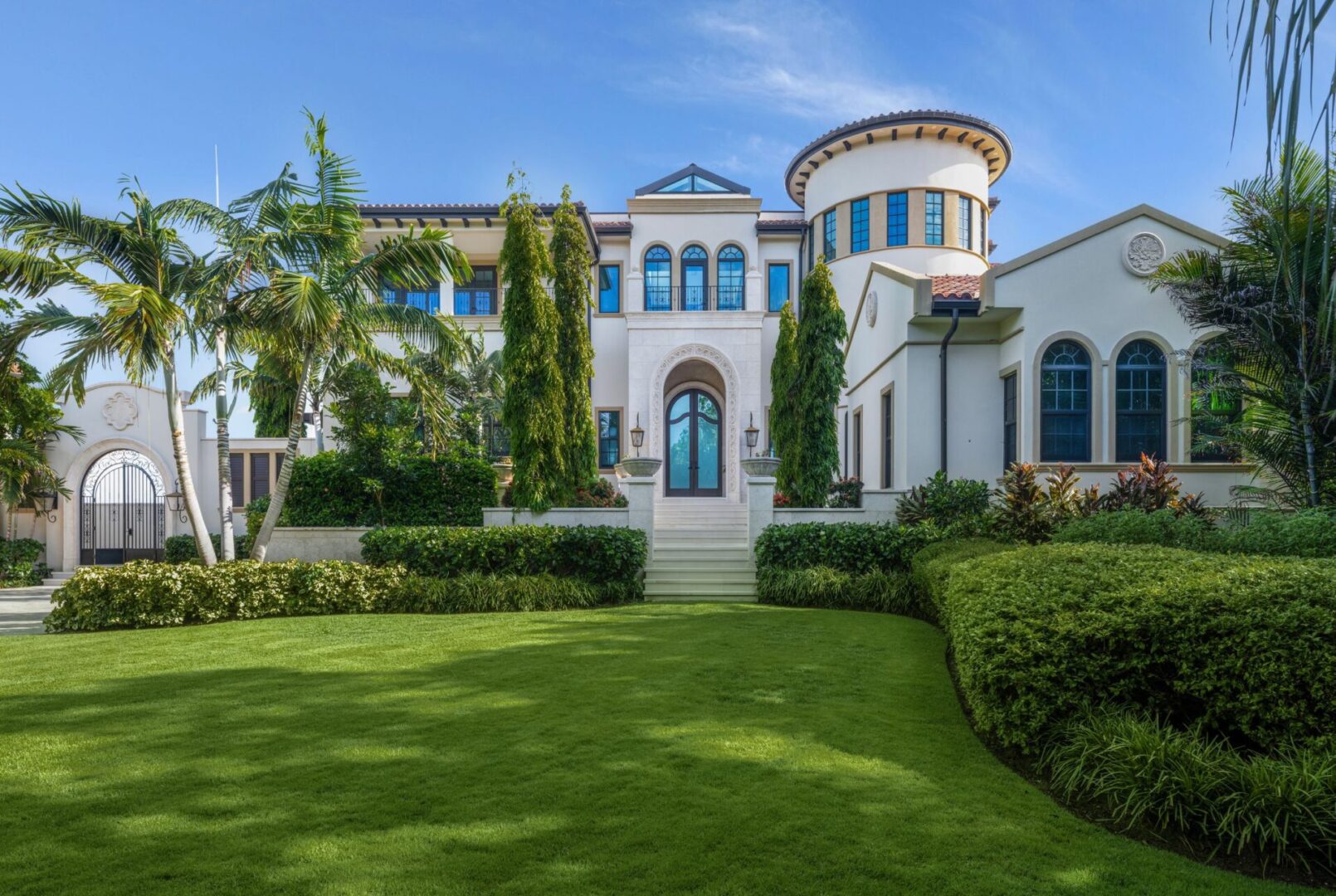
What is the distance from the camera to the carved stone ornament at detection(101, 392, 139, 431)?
21.0m

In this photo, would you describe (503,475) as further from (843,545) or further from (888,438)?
(888,438)

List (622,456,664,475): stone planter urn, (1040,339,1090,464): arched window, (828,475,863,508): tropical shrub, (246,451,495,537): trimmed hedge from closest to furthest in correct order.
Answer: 1. (1040,339,1090,464): arched window
2. (622,456,664,475): stone planter urn
3. (246,451,495,537): trimmed hedge
4. (828,475,863,508): tropical shrub

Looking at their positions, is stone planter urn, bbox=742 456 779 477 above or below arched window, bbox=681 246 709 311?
below

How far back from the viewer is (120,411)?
21109mm

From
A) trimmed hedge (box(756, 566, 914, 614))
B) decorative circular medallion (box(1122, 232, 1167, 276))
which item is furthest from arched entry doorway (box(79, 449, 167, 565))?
decorative circular medallion (box(1122, 232, 1167, 276))

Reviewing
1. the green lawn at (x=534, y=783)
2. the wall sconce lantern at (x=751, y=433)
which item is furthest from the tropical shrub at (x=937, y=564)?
the wall sconce lantern at (x=751, y=433)

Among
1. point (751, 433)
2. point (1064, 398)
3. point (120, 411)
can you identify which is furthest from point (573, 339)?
point (120, 411)

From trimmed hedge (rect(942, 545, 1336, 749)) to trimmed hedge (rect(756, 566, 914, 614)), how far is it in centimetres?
650

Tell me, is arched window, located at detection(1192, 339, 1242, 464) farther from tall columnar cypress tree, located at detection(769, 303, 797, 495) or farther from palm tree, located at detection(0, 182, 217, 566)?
palm tree, located at detection(0, 182, 217, 566)

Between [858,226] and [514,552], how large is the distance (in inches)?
638

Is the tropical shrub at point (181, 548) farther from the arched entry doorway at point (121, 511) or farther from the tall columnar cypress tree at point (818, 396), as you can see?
the tall columnar cypress tree at point (818, 396)

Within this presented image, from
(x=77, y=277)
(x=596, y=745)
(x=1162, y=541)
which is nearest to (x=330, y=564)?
(x=77, y=277)

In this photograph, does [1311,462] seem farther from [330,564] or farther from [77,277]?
[77,277]

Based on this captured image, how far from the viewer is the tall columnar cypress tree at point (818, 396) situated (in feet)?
54.7
